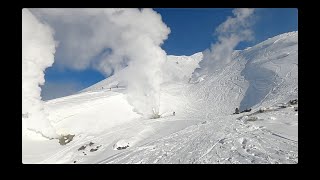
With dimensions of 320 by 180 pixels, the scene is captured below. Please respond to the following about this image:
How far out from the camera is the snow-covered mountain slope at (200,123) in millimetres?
14094

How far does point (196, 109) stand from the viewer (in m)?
37.1

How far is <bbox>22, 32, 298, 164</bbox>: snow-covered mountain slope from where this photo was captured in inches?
555

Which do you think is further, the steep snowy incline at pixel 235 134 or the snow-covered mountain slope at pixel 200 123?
the snow-covered mountain slope at pixel 200 123

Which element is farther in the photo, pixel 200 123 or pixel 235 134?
pixel 200 123

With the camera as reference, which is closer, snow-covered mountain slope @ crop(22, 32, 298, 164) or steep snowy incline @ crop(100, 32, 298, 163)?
steep snowy incline @ crop(100, 32, 298, 163)

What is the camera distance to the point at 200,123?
79.1 ft

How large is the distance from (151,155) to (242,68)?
45.0 m

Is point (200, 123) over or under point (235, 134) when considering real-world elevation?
under
